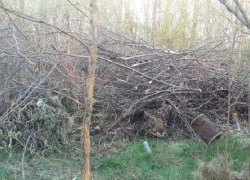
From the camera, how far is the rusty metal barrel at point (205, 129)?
14.8ft

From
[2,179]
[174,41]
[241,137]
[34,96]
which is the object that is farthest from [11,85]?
[174,41]

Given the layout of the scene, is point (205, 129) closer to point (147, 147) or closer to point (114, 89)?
point (147, 147)

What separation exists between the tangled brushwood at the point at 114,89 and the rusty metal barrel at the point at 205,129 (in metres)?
0.15

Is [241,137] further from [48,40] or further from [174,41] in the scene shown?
[174,41]

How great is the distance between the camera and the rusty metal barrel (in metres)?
4.51

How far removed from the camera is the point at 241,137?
4574mm

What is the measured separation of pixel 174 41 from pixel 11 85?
3926 millimetres

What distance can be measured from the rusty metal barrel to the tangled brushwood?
153mm

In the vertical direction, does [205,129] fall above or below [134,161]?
above

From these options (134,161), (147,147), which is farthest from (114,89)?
(134,161)

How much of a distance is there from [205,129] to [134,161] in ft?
3.12

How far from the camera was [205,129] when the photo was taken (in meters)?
4.64

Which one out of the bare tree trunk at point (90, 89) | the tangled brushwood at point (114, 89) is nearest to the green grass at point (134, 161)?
the tangled brushwood at point (114, 89)

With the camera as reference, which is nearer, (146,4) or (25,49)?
(25,49)
